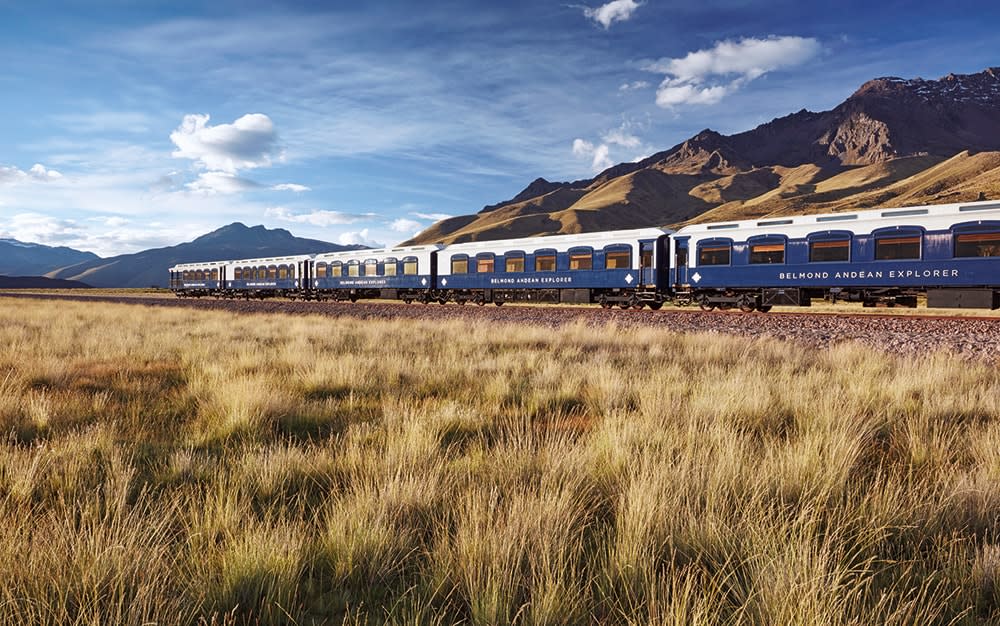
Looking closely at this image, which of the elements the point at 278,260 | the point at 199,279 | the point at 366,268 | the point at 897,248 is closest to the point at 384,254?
the point at 366,268

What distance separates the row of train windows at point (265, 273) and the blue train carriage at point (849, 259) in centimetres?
2941

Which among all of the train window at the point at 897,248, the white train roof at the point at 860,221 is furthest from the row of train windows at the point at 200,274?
the train window at the point at 897,248

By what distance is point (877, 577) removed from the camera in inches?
89.7

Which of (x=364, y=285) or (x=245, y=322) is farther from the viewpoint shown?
Result: (x=364, y=285)

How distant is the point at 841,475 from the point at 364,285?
32.9 m

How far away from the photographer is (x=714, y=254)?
66.1 ft

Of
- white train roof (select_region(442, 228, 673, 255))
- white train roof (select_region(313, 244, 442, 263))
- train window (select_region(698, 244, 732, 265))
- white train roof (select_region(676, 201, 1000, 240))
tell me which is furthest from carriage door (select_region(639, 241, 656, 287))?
white train roof (select_region(313, 244, 442, 263))

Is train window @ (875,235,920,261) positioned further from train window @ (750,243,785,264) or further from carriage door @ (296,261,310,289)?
carriage door @ (296,261,310,289)

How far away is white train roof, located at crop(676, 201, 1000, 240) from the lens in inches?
601

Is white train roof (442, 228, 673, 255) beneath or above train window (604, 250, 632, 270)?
above

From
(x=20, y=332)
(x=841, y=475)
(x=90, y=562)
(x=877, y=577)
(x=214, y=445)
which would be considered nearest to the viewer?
(x=90, y=562)

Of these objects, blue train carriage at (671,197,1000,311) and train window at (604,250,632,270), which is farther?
train window at (604,250,632,270)

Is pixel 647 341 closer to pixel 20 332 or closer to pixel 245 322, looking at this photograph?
pixel 245 322

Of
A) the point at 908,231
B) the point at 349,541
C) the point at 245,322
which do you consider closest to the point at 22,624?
the point at 349,541
